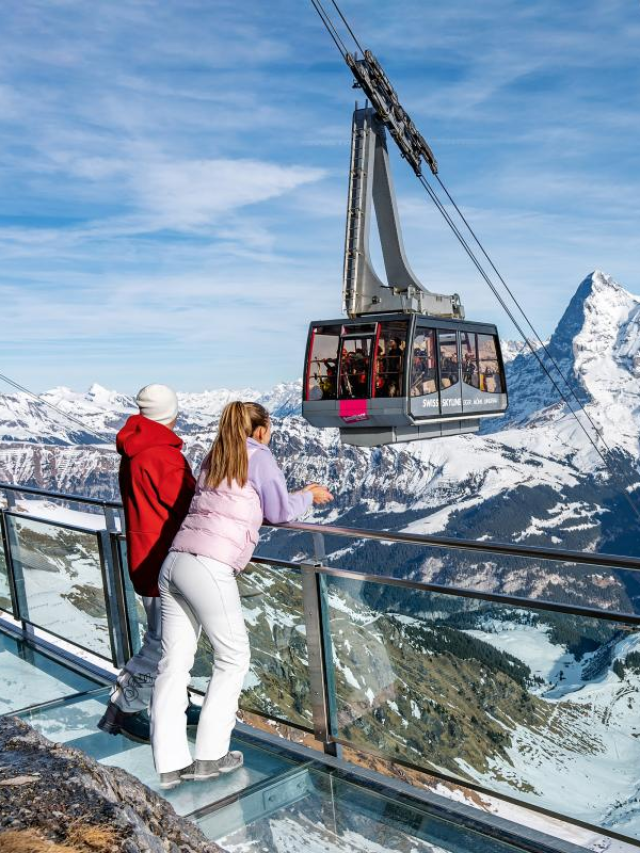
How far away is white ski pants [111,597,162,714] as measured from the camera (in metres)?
4.14

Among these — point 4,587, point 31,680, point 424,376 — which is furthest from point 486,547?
point 424,376

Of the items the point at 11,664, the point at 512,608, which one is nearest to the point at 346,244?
the point at 11,664

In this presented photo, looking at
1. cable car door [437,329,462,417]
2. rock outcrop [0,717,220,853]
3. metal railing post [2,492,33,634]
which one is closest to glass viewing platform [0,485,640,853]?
rock outcrop [0,717,220,853]

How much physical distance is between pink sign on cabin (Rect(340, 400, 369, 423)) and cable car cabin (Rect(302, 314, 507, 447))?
24 mm

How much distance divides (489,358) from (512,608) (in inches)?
755

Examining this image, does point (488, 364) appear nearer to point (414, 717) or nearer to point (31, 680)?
point (31, 680)

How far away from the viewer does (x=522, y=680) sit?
3299 mm

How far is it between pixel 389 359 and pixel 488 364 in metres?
3.16

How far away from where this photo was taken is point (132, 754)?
4031 mm

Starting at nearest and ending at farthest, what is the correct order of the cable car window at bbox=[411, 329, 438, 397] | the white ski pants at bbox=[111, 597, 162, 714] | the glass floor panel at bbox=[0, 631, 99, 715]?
the white ski pants at bbox=[111, 597, 162, 714] < the glass floor panel at bbox=[0, 631, 99, 715] < the cable car window at bbox=[411, 329, 438, 397]

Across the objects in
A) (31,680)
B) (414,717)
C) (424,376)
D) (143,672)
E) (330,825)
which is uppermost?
(424,376)

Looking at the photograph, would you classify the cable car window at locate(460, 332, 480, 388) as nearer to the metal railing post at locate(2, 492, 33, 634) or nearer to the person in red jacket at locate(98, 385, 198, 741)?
the metal railing post at locate(2, 492, 33, 634)

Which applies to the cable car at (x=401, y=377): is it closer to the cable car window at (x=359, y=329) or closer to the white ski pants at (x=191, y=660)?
the cable car window at (x=359, y=329)

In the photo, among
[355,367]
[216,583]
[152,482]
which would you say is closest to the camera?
[216,583]
